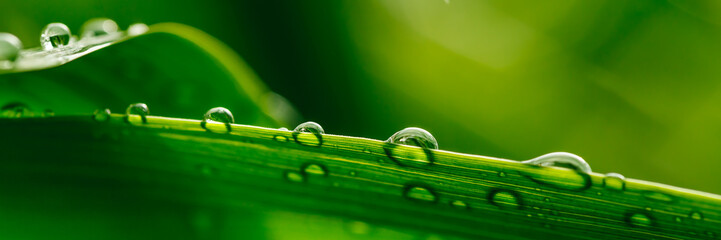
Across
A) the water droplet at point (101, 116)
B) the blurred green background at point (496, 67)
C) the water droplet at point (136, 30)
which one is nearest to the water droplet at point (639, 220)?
the water droplet at point (101, 116)

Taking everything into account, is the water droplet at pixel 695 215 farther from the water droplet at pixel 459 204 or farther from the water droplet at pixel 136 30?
the water droplet at pixel 136 30

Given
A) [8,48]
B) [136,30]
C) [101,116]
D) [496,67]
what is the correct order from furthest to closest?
[496,67] → [136,30] → [8,48] → [101,116]

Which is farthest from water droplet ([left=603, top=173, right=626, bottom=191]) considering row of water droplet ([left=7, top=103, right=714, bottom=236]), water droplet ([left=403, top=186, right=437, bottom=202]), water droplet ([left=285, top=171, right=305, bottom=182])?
water droplet ([left=285, top=171, right=305, bottom=182])

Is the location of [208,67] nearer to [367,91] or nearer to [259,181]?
[259,181]

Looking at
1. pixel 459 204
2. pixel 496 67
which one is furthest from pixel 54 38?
pixel 496 67

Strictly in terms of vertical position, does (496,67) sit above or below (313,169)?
above

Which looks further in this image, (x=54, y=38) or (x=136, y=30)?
(x=136, y=30)

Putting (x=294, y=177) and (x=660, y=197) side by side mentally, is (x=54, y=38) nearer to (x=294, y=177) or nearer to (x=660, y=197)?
(x=294, y=177)
